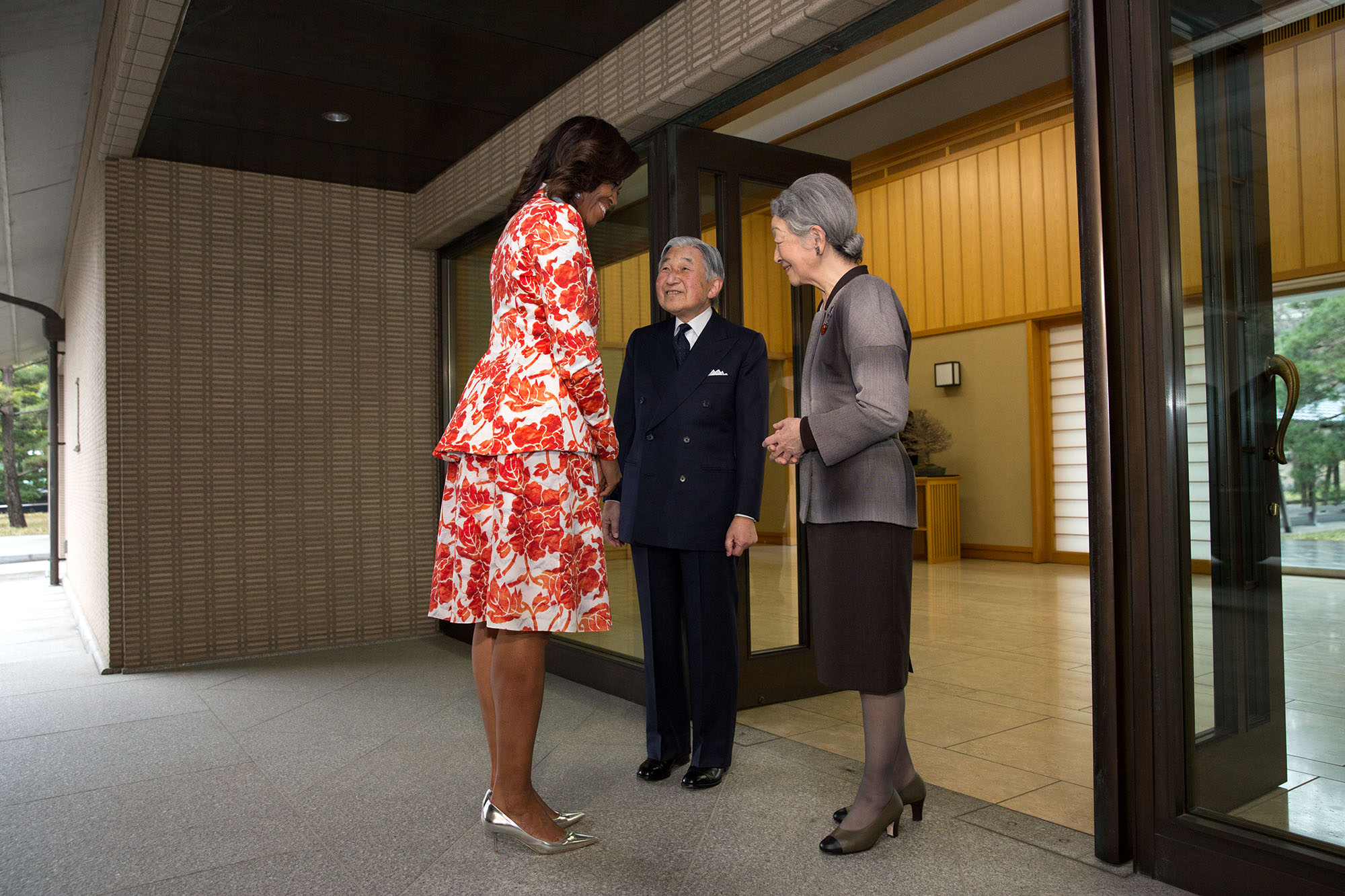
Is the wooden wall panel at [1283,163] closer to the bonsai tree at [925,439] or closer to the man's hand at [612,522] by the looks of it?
the man's hand at [612,522]

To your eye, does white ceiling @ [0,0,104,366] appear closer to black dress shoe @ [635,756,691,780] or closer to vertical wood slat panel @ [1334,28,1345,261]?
black dress shoe @ [635,756,691,780]

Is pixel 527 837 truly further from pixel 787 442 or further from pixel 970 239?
pixel 970 239

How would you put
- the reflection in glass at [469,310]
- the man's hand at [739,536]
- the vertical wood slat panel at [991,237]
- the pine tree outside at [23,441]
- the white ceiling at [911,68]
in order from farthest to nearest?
the pine tree outside at [23,441], the vertical wood slat panel at [991,237], the reflection in glass at [469,310], the white ceiling at [911,68], the man's hand at [739,536]

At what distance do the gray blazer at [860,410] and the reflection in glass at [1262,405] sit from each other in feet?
1.73

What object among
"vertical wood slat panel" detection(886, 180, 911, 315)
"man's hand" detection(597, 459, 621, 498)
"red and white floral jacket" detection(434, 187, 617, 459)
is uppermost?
"vertical wood slat panel" detection(886, 180, 911, 315)

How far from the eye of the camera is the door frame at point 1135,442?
1.67m

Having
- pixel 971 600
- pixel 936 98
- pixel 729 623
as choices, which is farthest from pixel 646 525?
pixel 936 98

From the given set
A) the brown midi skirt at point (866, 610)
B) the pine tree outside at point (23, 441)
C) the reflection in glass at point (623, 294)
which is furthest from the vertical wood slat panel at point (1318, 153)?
the pine tree outside at point (23, 441)

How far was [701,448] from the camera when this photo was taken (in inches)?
89.4

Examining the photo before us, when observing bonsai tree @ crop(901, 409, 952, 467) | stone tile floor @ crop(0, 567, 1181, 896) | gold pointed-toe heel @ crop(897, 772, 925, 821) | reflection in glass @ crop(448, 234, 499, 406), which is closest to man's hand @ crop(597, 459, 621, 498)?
stone tile floor @ crop(0, 567, 1181, 896)

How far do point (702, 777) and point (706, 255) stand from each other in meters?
1.33

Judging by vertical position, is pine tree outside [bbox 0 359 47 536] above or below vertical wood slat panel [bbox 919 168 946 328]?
below

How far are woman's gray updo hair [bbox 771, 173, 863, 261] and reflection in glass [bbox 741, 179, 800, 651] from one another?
3.43ft

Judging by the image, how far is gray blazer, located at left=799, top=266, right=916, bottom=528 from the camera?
5.60 ft
